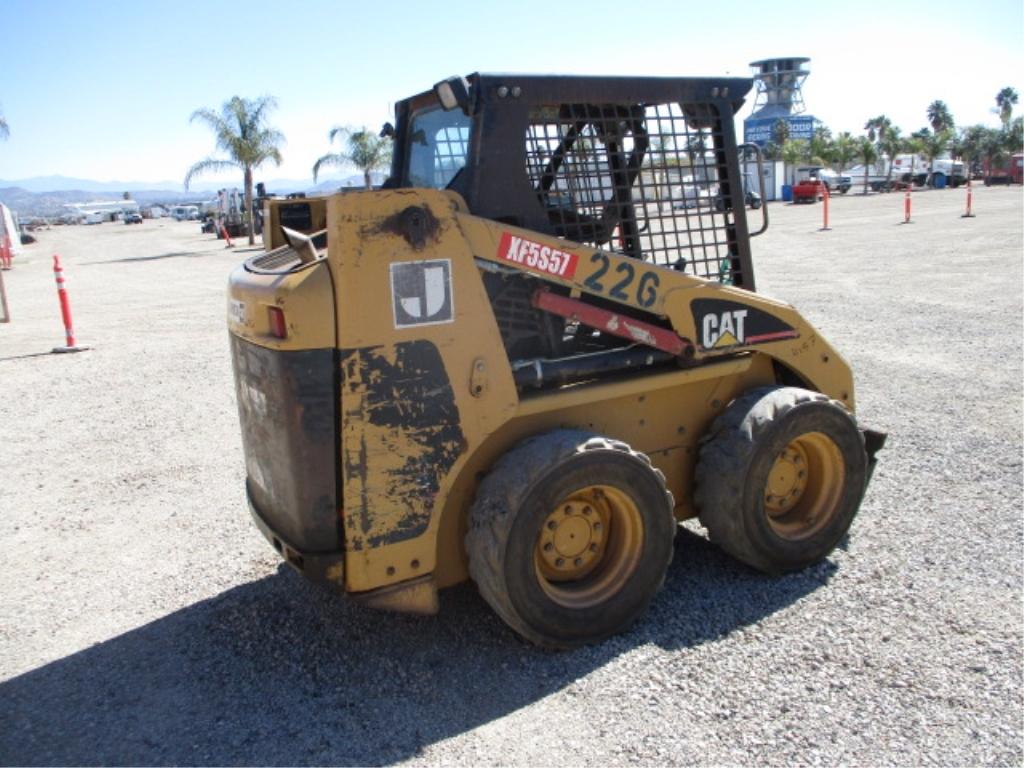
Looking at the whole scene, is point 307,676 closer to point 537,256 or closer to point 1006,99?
point 537,256

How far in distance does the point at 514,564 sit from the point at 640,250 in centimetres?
172

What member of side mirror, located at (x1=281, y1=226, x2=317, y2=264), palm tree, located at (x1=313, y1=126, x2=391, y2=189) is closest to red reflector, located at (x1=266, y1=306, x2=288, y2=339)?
side mirror, located at (x1=281, y1=226, x2=317, y2=264)

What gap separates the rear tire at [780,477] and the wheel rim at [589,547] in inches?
24.2

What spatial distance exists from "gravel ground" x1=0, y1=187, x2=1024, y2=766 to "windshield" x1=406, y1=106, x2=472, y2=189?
2.18m

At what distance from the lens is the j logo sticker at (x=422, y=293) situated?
3459 mm

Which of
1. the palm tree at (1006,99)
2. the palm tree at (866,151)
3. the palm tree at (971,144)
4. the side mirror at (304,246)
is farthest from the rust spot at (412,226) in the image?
the palm tree at (1006,99)

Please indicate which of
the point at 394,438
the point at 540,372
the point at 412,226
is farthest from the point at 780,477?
the point at 412,226

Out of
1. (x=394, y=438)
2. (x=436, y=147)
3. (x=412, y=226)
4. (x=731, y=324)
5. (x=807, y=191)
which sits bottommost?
(x=394, y=438)

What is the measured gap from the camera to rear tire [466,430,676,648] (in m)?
3.60

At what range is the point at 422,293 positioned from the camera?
351 centimetres

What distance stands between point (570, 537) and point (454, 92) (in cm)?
201

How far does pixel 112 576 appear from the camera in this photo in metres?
4.96

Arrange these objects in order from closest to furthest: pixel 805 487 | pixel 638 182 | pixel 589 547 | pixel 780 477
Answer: pixel 589 547
pixel 638 182
pixel 780 477
pixel 805 487

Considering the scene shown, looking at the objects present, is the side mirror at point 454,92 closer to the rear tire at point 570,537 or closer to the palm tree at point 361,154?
the rear tire at point 570,537
